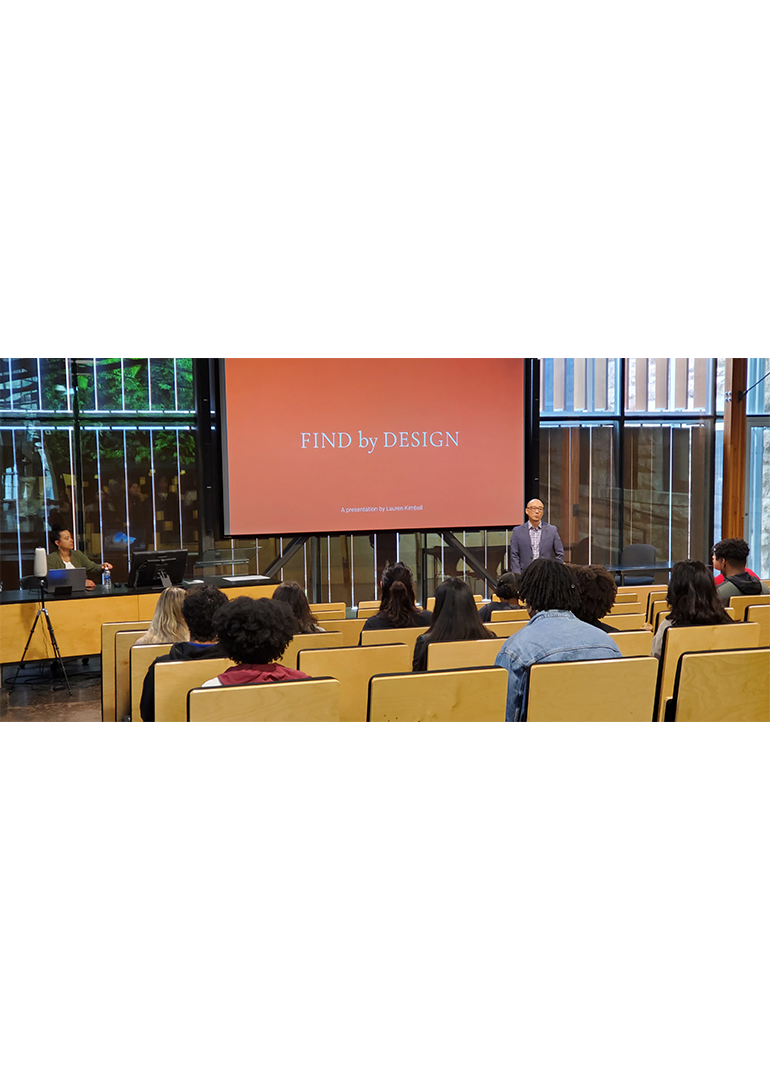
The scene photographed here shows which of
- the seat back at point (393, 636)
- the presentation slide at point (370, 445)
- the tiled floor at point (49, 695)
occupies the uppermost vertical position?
the presentation slide at point (370, 445)

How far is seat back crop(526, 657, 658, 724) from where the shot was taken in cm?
279

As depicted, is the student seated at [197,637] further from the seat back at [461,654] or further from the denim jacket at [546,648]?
the denim jacket at [546,648]

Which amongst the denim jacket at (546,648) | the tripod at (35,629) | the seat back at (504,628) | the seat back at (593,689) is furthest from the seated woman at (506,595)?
the tripod at (35,629)

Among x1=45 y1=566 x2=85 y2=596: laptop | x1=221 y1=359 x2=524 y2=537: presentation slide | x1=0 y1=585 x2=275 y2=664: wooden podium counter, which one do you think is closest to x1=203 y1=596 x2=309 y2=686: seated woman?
x1=0 y1=585 x2=275 y2=664: wooden podium counter

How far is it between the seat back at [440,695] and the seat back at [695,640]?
1.05 m

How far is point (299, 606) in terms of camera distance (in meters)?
4.57

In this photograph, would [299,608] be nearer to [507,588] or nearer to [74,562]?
[507,588]

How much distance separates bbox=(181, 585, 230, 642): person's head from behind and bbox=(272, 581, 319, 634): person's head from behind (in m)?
0.76

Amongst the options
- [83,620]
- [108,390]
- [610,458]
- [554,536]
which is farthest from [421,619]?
[610,458]

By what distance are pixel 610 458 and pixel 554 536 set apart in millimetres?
2542

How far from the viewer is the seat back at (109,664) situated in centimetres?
430

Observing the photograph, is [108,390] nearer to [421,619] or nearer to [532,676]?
[421,619]

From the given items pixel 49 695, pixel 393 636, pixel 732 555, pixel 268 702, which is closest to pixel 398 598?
pixel 393 636

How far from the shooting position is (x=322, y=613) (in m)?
6.95
